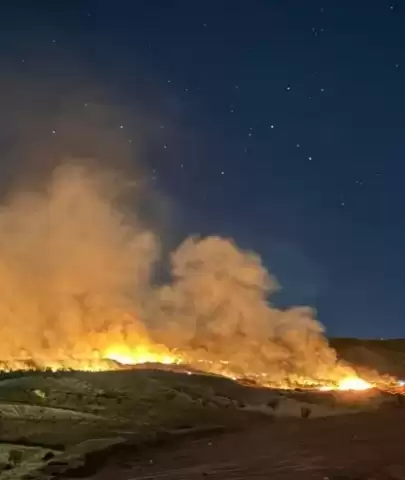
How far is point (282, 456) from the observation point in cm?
1580

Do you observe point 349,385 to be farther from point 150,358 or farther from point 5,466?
point 5,466

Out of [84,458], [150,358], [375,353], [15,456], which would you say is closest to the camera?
[84,458]

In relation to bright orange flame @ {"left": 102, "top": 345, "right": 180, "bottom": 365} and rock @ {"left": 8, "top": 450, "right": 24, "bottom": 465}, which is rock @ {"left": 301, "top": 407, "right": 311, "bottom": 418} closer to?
rock @ {"left": 8, "top": 450, "right": 24, "bottom": 465}

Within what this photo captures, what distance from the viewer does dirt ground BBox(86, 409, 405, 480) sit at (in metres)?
13.7

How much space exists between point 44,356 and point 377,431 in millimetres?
25749

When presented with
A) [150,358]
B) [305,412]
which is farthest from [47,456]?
[150,358]

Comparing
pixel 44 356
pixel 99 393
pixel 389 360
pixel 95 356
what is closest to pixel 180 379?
pixel 99 393

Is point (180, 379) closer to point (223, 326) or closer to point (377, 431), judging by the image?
point (377, 431)

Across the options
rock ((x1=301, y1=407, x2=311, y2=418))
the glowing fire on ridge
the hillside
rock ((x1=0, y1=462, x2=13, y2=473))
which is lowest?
rock ((x1=0, y1=462, x2=13, y2=473))

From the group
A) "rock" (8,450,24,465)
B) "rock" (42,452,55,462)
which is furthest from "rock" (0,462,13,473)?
"rock" (42,452,55,462)

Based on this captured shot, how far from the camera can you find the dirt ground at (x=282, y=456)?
13.7 m

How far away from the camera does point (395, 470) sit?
13305 millimetres

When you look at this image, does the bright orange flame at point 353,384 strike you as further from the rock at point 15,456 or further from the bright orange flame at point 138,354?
the rock at point 15,456

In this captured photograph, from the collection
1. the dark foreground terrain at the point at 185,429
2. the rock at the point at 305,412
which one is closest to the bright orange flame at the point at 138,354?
the dark foreground terrain at the point at 185,429
